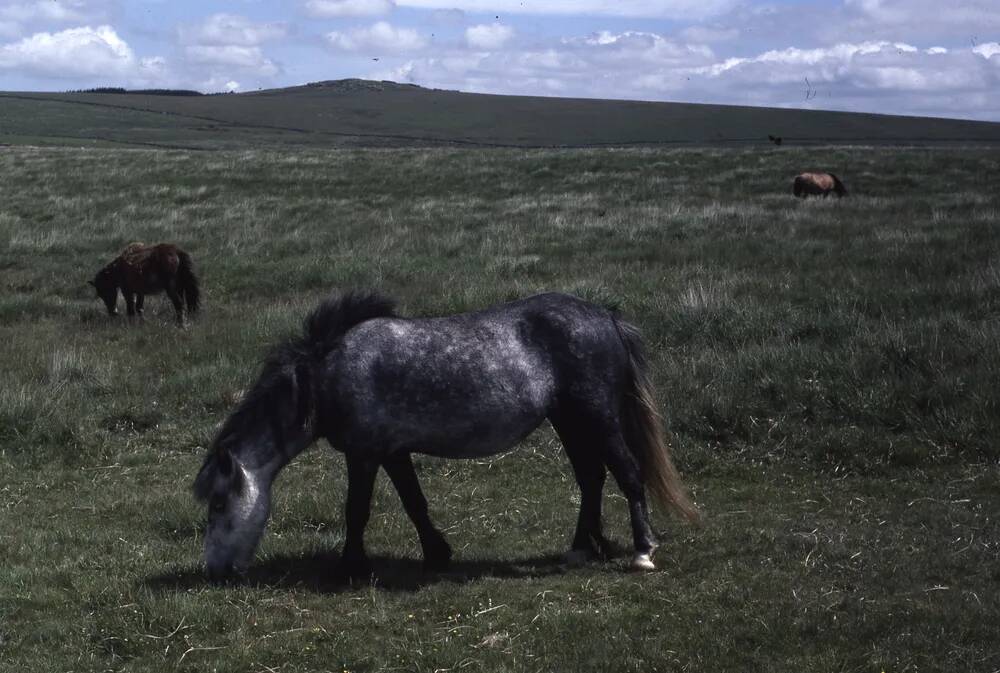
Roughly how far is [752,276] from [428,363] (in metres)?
8.85

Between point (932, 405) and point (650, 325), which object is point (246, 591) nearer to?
point (932, 405)

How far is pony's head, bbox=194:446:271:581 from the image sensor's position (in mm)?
5590

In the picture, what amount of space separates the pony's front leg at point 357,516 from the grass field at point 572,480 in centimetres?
13

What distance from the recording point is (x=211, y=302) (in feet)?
51.5

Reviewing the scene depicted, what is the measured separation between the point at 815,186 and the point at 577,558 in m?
21.2

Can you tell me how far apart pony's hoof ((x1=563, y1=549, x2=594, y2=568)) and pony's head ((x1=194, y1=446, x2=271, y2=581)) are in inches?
68.5

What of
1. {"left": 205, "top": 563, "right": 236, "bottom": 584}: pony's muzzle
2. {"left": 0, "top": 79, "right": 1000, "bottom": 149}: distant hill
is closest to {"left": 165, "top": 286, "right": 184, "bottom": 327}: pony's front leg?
{"left": 205, "top": 563, "right": 236, "bottom": 584}: pony's muzzle

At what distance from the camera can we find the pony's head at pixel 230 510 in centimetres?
559

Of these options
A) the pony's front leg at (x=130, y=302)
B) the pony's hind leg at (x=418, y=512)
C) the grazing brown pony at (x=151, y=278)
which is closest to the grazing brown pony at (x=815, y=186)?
the grazing brown pony at (x=151, y=278)

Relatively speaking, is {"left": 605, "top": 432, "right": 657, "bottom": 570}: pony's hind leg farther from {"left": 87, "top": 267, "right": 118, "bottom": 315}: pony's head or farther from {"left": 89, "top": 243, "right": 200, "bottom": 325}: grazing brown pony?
{"left": 87, "top": 267, "right": 118, "bottom": 315}: pony's head

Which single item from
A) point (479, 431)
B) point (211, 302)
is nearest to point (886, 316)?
point (479, 431)

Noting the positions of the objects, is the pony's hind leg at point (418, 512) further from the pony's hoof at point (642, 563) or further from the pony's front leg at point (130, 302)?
the pony's front leg at point (130, 302)

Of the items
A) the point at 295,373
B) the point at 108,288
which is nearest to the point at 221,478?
the point at 295,373

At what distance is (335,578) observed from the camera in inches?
232
